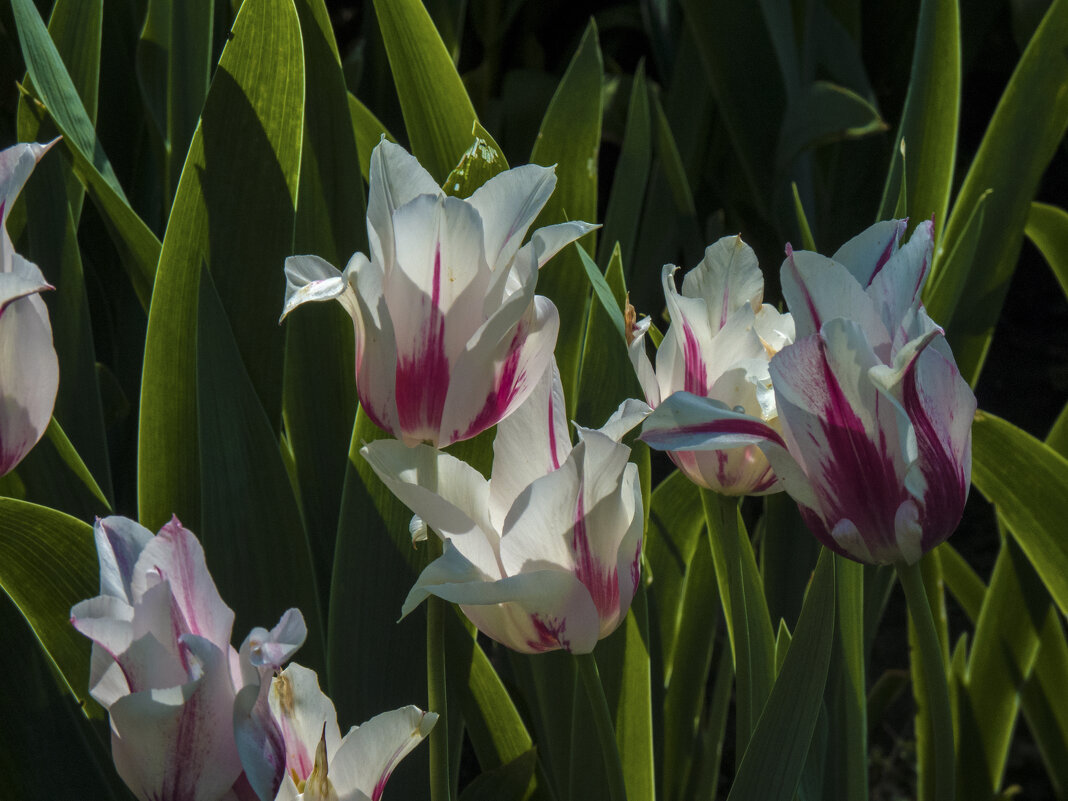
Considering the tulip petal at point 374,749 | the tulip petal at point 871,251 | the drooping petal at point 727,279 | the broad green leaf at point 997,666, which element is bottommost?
the broad green leaf at point 997,666

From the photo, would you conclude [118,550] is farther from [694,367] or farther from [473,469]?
[694,367]

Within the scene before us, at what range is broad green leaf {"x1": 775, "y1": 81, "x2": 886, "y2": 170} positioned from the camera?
92cm

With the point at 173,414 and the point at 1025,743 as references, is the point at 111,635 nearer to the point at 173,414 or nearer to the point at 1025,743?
the point at 173,414

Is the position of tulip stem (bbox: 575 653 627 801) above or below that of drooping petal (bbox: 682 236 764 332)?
below

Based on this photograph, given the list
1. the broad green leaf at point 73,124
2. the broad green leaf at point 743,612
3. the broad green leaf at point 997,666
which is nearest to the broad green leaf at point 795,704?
the broad green leaf at point 743,612

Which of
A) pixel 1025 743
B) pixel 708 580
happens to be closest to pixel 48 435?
pixel 708 580

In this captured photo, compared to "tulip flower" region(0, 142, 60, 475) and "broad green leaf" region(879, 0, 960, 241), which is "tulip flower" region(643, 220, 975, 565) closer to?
"tulip flower" region(0, 142, 60, 475)

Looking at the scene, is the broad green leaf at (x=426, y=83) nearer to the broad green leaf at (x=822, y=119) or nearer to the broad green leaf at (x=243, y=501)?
the broad green leaf at (x=243, y=501)

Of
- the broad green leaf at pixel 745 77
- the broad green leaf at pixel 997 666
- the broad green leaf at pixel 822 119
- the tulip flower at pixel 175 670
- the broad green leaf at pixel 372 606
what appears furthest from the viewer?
the broad green leaf at pixel 745 77

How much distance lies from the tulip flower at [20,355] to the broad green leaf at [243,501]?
114 millimetres

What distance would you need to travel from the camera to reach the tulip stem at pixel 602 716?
337mm

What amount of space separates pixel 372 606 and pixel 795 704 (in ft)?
0.67

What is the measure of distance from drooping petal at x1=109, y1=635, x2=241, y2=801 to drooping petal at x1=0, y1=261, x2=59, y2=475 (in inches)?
4.4

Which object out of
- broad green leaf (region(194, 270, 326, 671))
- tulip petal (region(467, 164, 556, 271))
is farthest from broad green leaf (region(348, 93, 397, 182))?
tulip petal (region(467, 164, 556, 271))
